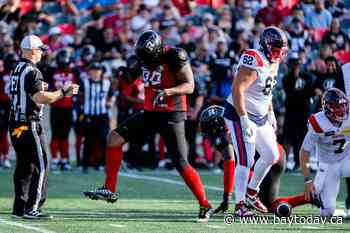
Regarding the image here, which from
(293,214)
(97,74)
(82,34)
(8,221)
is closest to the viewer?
(8,221)

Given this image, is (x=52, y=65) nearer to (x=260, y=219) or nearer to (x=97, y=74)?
(x=97, y=74)

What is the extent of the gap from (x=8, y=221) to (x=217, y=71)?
23.4 ft

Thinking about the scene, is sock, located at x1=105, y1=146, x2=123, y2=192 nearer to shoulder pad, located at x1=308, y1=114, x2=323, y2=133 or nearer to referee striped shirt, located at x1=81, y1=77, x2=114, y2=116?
shoulder pad, located at x1=308, y1=114, x2=323, y2=133

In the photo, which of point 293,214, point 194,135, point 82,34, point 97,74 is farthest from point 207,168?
point 293,214

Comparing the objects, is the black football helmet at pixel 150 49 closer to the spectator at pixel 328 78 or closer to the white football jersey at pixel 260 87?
the white football jersey at pixel 260 87

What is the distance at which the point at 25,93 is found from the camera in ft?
29.8

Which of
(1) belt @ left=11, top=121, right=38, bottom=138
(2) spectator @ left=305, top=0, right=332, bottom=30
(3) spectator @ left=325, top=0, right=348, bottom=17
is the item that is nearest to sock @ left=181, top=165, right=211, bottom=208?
(1) belt @ left=11, top=121, right=38, bottom=138

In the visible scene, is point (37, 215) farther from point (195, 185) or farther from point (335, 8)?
point (335, 8)

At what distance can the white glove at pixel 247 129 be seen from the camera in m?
8.93

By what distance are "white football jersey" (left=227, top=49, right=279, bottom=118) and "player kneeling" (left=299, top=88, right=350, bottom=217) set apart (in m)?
0.43

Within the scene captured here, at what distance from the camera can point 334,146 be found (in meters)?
9.20

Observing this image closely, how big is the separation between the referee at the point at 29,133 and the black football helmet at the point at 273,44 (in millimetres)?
1695

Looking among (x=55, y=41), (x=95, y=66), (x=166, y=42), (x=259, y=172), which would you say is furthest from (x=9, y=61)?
(x=259, y=172)

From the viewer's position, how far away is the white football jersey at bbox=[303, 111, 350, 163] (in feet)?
29.8
